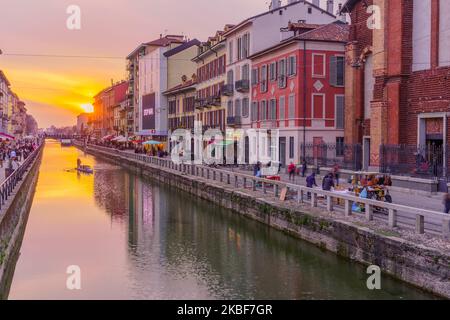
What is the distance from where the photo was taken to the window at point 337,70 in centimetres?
4069

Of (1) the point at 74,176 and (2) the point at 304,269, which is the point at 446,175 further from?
(1) the point at 74,176

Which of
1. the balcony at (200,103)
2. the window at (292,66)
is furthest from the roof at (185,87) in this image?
the window at (292,66)

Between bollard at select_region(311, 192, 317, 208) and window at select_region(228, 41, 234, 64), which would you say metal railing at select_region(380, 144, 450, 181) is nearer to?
bollard at select_region(311, 192, 317, 208)

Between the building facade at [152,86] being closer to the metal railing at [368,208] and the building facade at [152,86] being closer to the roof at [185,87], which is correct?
the roof at [185,87]

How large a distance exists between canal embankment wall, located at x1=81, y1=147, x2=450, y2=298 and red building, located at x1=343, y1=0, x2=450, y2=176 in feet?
24.5

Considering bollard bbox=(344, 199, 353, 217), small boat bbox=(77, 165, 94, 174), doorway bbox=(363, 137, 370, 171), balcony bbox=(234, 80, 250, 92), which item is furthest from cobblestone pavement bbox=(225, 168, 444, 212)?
small boat bbox=(77, 165, 94, 174)

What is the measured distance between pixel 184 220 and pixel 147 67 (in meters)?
70.7

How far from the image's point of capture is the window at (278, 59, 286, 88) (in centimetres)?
4228

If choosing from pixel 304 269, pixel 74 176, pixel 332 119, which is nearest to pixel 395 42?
pixel 332 119

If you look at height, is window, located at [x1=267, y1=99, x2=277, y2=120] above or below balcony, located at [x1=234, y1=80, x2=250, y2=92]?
below

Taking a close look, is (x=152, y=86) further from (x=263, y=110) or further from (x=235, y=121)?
(x=263, y=110)

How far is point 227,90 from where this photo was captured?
2101 inches

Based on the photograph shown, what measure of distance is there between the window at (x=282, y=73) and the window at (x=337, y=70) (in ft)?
11.4

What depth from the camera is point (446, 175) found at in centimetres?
2553
